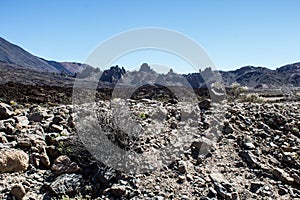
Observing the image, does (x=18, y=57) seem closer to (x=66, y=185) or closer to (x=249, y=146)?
(x=249, y=146)

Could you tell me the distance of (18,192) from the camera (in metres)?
4.12

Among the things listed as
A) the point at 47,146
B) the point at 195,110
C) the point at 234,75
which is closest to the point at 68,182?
the point at 47,146

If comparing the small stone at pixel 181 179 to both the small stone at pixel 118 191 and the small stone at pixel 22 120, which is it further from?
the small stone at pixel 22 120

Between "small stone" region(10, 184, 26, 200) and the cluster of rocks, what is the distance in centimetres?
1

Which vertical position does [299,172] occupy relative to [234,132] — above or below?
below

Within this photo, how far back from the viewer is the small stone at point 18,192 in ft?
13.5

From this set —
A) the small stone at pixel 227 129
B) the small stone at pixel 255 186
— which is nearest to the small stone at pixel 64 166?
the small stone at pixel 255 186

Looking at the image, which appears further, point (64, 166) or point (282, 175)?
point (282, 175)

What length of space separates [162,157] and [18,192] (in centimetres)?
218

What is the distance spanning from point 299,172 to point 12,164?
464cm

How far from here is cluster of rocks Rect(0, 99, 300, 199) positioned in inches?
176

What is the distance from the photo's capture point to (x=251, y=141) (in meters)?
6.10

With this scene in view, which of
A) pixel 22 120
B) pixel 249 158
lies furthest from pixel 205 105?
pixel 22 120

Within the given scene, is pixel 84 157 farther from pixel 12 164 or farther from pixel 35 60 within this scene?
pixel 35 60
